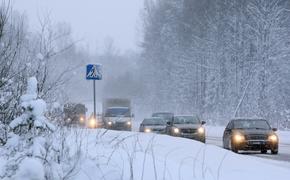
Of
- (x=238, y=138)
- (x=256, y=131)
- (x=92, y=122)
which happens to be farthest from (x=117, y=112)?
(x=256, y=131)

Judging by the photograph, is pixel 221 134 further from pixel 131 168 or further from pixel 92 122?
pixel 131 168

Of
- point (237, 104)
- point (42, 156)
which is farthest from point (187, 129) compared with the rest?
point (237, 104)

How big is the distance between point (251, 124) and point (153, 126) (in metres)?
11.6

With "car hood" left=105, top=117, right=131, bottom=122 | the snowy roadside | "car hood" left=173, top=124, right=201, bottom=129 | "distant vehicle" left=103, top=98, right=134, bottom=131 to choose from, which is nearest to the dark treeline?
the snowy roadside

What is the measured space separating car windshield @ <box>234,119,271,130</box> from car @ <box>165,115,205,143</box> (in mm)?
4373

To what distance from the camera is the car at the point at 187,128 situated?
99.4 feet

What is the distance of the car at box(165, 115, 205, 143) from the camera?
1193 inches

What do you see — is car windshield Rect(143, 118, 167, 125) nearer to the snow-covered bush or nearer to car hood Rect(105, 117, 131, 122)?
car hood Rect(105, 117, 131, 122)

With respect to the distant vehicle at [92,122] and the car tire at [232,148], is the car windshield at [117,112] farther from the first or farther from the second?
the car tire at [232,148]

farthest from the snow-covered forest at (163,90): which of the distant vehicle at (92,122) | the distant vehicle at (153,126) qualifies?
the distant vehicle at (153,126)

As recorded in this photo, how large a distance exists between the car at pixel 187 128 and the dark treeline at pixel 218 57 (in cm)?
1884

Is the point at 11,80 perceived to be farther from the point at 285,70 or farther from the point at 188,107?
the point at 188,107

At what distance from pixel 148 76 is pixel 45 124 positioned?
8251 cm

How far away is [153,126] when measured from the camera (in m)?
36.8
